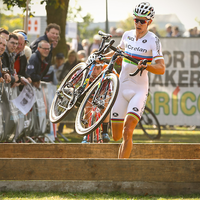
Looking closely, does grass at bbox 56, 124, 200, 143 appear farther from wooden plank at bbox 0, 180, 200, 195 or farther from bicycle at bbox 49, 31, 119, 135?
wooden plank at bbox 0, 180, 200, 195

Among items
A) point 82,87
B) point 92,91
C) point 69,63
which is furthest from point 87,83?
point 69,63

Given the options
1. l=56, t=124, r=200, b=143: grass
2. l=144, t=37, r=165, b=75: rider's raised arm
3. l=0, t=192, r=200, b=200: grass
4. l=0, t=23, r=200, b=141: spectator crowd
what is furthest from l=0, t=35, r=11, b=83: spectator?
l=56, t=124, r=200, b=143: grass

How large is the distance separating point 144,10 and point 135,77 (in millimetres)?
976

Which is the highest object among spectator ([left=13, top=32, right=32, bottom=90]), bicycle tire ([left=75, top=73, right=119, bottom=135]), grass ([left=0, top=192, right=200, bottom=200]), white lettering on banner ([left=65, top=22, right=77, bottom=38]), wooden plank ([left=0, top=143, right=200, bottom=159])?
white lettering on banner ([left=65, top=22, right=77, bottom=38])

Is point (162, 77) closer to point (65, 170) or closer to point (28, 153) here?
point (28, 153)

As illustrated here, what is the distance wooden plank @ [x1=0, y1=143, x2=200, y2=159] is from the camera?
25.4 ft

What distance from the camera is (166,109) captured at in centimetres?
1597

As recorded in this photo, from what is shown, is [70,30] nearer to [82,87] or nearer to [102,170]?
[82,87]

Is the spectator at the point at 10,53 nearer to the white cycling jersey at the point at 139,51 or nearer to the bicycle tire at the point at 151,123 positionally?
the white cycling jersey at the point at 139,51

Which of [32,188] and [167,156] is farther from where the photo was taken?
[167,156]

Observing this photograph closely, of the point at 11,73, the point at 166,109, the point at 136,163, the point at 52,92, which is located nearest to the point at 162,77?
the point at 166,109

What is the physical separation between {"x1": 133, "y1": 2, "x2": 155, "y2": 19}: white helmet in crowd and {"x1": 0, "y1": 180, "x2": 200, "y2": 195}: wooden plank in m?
2.35

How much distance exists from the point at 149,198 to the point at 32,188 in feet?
4.88

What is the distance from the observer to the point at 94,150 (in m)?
7.79
